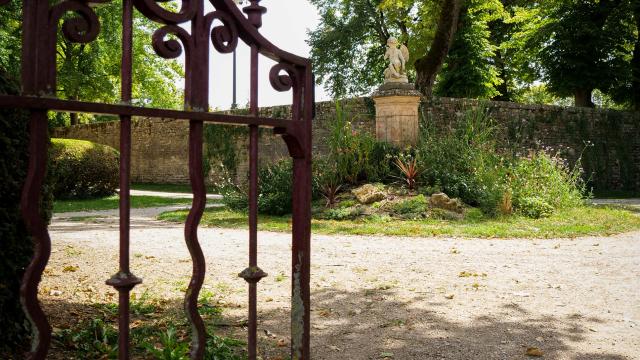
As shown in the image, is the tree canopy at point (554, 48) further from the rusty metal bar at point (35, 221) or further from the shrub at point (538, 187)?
the rusty metal bar at point (35, 221)

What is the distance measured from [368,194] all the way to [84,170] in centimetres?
907

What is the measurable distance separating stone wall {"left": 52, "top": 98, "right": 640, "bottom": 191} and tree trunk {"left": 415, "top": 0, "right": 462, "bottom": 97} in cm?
123

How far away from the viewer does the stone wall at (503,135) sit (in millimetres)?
15961

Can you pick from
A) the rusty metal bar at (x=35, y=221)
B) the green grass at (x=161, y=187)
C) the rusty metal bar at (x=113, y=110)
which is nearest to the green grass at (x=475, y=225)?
the rusty metal bar at (x=113, y=110)

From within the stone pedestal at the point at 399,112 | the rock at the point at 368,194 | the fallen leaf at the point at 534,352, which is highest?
the stone pedestal at the point at 399,112

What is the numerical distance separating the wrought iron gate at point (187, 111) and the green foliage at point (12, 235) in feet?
3.77

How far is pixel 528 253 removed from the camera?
21.5ft

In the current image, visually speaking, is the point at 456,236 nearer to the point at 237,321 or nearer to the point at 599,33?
the point at 237,321

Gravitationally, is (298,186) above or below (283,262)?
above

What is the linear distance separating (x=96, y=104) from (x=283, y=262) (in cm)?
442

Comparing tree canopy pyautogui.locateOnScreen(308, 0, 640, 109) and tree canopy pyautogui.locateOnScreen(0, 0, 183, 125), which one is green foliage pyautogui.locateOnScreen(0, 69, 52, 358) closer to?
tree canopy pyautogui.locateOnScreen(0, 0, 183, 125)

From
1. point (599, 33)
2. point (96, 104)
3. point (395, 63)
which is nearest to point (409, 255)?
point (96, 104)

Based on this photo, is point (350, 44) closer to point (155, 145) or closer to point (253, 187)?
point (155, 145)

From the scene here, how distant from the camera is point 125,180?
1.52 meters
